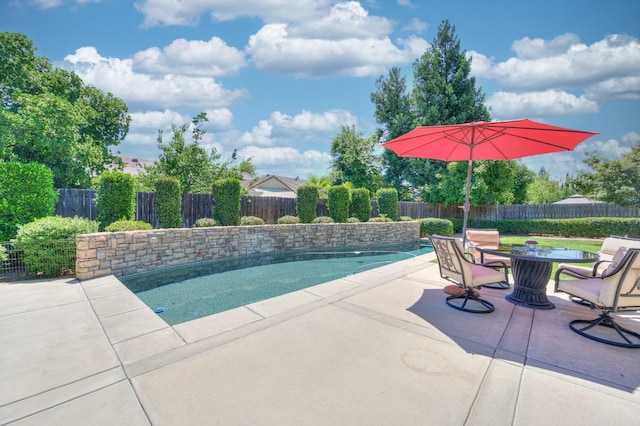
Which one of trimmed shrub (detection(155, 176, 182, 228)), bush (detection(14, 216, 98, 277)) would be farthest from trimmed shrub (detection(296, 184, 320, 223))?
bush (detection(14, 216, 98, 277))

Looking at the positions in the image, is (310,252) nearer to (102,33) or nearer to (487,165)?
(102,33)

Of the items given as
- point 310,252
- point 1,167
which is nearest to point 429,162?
point 310,252

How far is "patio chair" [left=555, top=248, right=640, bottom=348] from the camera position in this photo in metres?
3.12

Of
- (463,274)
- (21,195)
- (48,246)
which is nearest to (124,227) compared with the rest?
(48,246)

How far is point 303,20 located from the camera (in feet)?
31.4

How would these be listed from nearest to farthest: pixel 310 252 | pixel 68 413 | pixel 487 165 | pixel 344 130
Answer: pixel 68 413, pixel 310 252, pixel 487 165, pixel 344 130

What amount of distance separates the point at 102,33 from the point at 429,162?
64.2 feet

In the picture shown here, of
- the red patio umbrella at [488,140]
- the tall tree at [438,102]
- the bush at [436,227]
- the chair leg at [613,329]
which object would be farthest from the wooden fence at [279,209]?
the chair leg at [613,329]

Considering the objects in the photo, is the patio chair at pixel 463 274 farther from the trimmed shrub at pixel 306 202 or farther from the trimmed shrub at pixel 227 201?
the trimmed shrub at pixel 306 202

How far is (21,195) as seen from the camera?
6.73 metres

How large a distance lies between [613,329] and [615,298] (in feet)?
2.14

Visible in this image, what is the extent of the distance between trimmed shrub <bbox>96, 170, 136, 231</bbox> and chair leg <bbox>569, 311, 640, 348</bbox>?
9822mm

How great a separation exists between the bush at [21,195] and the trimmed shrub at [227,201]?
4.61m

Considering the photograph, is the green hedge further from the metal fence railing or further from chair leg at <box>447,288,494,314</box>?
the metal fence railing
